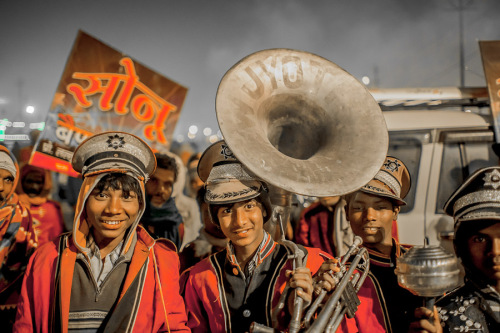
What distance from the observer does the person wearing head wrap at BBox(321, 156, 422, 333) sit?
2.20 m

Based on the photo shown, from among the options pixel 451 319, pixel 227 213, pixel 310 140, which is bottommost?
pixel 451 319

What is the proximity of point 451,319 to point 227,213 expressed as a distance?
1175mm

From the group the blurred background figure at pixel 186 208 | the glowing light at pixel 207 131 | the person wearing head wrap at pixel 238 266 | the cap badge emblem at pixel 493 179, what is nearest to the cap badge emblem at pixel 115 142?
the person wearing head wrap at pixel 238 266

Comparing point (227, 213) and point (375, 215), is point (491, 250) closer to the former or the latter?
point (375, 215)

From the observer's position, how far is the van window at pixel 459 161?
4.53m

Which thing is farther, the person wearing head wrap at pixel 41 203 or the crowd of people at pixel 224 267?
the person wearing head wrap at pixel 41 203

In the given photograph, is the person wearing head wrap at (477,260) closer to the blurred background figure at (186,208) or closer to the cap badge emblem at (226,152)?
the cap badge emblem at (226,152)

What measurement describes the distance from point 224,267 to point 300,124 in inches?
36.5

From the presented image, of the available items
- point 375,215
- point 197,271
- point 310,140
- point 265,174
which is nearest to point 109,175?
point 197,271

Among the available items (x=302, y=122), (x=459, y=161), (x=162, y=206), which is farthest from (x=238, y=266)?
(x=459, y=161)

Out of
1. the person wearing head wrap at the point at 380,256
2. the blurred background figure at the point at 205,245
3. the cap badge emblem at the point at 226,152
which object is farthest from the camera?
the blurred background figure at the point at 205,245

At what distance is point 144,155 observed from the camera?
2344 millimetres

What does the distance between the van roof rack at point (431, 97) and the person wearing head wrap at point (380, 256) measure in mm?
2800

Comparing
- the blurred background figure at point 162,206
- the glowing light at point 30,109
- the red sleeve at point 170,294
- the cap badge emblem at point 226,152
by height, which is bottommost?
the red sleeve at point 170,294
